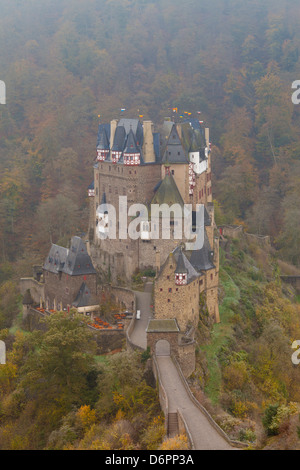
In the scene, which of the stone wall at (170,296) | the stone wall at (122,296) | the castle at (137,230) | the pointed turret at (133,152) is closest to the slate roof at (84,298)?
the castle at (137,230)

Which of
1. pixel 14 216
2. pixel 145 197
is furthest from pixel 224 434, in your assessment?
pixel 14 216

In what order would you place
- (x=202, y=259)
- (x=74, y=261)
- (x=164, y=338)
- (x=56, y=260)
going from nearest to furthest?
(x=164, y=338)
(x=202, y=259)
(x=74, y=261)
(x=56, y=260)

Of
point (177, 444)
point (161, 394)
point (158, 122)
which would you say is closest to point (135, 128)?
point (161, 394)

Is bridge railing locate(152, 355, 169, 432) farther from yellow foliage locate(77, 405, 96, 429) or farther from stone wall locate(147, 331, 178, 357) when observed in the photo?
yellow foliage locate(77, 405, 96, 429)

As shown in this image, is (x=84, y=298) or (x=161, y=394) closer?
(x=161, y=394)

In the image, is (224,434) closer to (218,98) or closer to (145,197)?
(145,197)

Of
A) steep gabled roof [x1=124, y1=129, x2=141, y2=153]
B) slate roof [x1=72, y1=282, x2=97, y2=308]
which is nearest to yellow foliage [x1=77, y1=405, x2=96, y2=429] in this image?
slate roof [x1=72, y1=282, x2=97, y2=308]

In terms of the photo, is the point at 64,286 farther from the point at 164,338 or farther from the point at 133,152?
the point at 164,338
